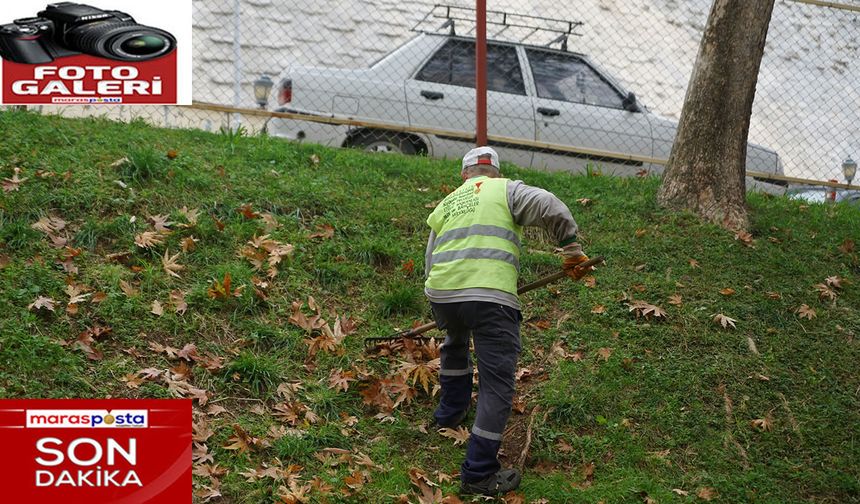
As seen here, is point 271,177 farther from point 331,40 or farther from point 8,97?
point 331,40

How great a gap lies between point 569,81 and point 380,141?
2.06m

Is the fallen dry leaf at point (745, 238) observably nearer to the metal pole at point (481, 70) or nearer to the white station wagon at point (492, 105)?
the white station wagon at point (492, 105)

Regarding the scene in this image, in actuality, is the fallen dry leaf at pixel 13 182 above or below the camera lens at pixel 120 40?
below

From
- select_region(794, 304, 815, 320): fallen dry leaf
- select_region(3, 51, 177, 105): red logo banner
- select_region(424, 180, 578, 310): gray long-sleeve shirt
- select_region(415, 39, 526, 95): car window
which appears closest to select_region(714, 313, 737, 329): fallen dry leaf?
select_region(794, 304, 815, 320): fallen dry leaf

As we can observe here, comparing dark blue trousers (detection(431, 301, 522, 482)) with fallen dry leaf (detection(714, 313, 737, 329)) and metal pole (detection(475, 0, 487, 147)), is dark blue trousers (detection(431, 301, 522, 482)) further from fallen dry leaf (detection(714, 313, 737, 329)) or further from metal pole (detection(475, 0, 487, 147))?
metal pole (detection(475, 0, 487, 147))

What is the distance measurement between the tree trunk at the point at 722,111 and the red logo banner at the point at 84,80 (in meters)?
4.48

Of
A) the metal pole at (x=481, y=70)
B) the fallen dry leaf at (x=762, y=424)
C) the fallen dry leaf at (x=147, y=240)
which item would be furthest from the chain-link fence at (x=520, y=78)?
the fallen dry leaf at (x=762, y=424)

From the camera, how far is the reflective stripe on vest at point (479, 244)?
16.4 ft

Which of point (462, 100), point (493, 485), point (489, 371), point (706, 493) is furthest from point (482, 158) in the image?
point (462, 100)

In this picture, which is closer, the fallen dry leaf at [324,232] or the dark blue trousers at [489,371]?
the dark blue trousers at [489,371]

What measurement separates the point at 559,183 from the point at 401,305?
2497 millimetres

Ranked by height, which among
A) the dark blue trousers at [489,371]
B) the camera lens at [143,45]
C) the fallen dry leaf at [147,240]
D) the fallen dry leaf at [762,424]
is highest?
the camera lens at [143,45]

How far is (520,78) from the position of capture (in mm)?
9477

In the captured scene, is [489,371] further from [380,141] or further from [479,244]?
[380,141]
